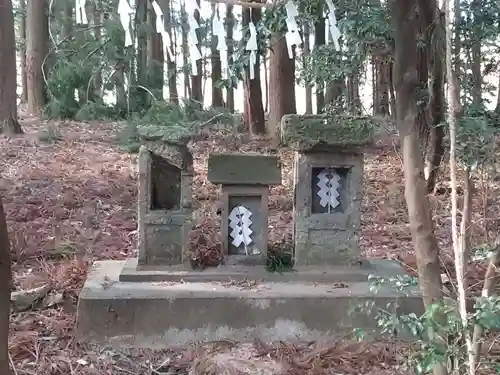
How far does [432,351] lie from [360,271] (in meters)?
2.65

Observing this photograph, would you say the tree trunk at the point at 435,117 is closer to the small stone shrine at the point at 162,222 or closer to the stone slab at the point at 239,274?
the stone slab at the point at 239,274

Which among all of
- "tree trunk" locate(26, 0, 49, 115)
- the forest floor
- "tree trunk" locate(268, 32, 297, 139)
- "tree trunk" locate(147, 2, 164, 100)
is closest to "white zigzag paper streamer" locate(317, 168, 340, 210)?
the forest floor

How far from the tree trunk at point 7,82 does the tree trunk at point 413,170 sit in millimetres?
8563

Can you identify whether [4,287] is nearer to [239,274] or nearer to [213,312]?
[213,312]

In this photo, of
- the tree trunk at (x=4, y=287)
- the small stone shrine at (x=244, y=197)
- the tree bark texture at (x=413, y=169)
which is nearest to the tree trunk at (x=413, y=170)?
the tree bark texture at (x=413, y=169)

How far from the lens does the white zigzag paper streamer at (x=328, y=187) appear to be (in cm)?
510

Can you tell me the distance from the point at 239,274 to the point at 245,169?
0.80 metres

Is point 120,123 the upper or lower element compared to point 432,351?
upper

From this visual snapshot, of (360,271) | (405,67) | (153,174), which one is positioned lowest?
(360,271)

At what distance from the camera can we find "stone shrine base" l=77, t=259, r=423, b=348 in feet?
14.8

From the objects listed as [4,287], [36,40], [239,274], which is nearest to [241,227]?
[239,274]

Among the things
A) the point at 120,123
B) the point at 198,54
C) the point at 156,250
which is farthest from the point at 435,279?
the point at 120,123

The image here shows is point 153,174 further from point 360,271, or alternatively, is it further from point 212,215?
point 212,215

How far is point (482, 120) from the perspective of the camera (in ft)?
10.9
